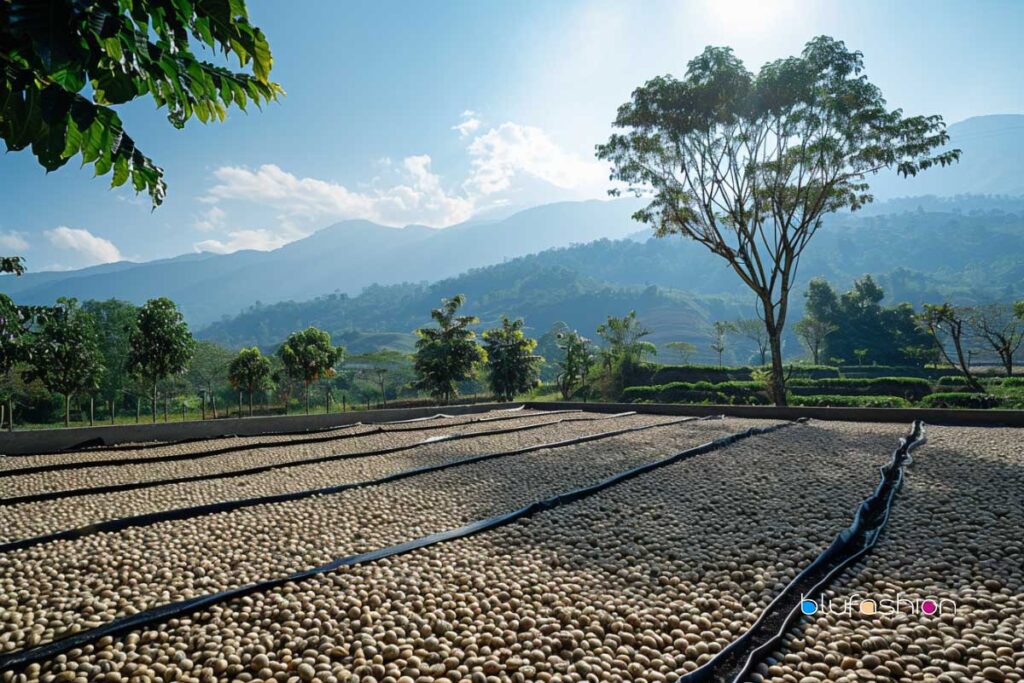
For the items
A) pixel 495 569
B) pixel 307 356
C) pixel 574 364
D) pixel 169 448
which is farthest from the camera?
pixel 574 364

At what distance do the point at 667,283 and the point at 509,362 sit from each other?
153 meters

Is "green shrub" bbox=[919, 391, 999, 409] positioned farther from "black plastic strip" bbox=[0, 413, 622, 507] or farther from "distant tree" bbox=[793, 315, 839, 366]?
"distant tree" bbox=[793, 315, 839, 366]

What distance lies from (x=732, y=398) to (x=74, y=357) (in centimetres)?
1789

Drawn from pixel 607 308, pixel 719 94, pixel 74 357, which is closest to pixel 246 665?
pixel 719 94

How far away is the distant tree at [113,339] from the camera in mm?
28562

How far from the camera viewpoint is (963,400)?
11781mm

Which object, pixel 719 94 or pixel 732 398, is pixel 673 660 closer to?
pixel 719 94

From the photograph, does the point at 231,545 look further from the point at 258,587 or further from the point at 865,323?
the point at 865,323

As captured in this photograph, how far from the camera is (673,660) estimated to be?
1.92m

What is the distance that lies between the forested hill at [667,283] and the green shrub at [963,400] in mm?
86250

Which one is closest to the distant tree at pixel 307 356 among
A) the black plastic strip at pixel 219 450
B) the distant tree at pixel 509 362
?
the distant tree at pixel 509 362

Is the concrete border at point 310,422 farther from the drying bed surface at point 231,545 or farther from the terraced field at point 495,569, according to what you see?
the drying bed surface at point 231,545

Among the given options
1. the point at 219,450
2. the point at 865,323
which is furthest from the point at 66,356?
the point at 865,323

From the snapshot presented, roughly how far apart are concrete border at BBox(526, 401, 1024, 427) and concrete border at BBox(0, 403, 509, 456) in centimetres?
518
